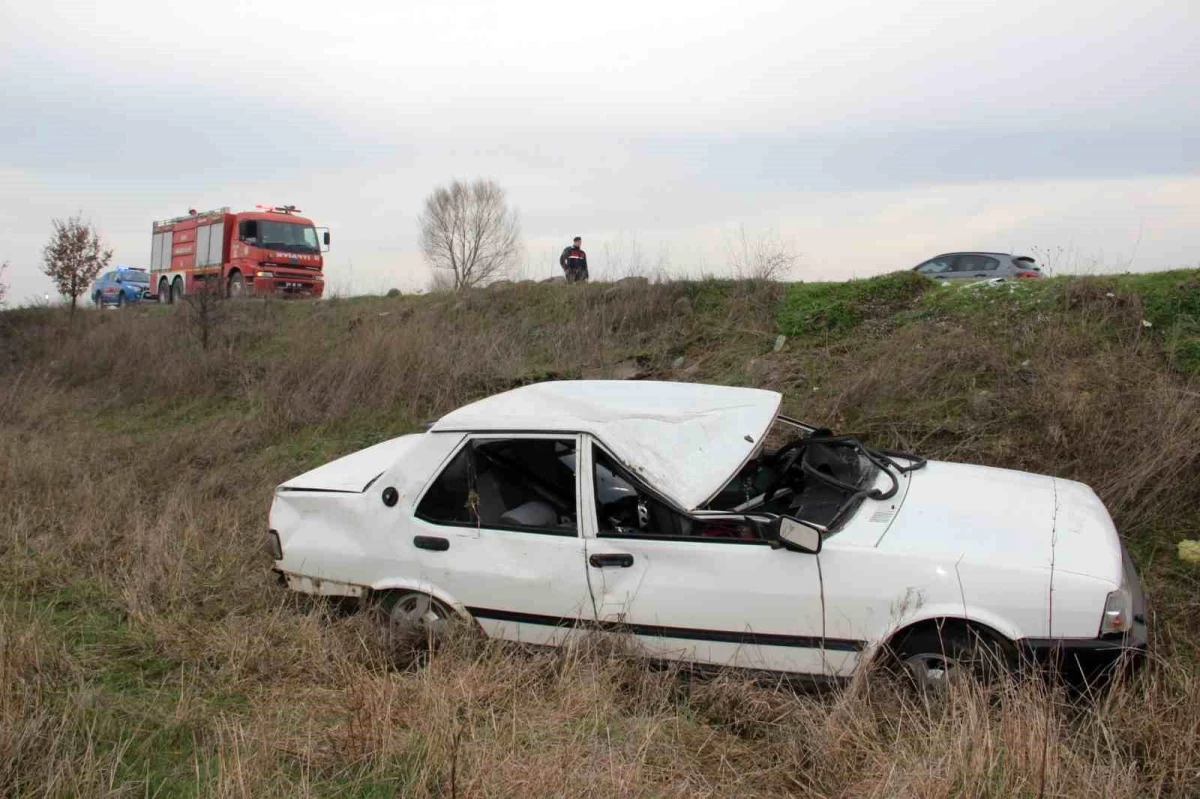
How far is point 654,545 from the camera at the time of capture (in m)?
3.92

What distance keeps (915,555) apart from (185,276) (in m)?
24.9

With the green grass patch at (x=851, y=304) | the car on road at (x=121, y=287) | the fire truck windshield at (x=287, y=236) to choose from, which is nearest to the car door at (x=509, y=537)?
the green grass patch at (x=851, y=304)

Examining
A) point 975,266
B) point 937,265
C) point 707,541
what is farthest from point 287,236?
point 707,541

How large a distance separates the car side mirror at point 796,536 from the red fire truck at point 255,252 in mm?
19095

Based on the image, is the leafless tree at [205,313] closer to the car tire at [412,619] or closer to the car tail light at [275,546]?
the car tail light at [275,546]

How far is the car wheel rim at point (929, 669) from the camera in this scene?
137 inches

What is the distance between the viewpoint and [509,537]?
4219mm

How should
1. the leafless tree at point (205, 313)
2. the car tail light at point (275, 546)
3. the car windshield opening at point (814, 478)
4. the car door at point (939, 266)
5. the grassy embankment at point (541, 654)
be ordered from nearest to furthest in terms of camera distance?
the grassy embankment at point (541, 654) < the car windshield opening at point (814, 478) < the car tail light at point (275, 546) < the leafless tree at point (205, 313) < the car door at point (939, 266)

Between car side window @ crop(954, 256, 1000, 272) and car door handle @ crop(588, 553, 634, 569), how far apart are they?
14638 mm

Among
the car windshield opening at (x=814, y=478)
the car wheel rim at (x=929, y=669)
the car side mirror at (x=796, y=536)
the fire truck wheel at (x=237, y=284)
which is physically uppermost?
the fire truck wheel at (x=237, y=284)

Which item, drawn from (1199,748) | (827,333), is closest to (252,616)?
(1199,748)

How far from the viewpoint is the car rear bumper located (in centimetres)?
330

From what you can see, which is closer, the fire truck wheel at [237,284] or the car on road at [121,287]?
the fire truck wheel at [237,284]

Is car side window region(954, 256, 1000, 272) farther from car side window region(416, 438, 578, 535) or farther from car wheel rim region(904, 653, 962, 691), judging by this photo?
car wheel rim region(904, 653, 962, 691)
